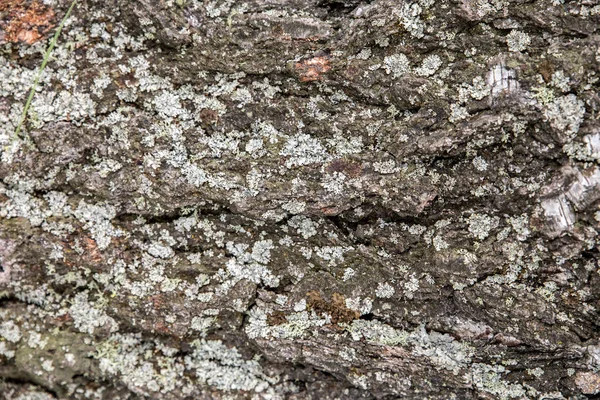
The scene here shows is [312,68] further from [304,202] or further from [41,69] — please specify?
[41,69]


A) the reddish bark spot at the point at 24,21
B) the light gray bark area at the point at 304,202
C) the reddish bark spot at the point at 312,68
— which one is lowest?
the light gray bark area at the point at 304,202

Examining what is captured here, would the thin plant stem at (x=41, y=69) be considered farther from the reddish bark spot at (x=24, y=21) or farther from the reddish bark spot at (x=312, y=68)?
the reddish bark spot at (x=312, y=68)

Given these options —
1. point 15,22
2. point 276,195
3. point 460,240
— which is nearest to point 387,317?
point 460,240

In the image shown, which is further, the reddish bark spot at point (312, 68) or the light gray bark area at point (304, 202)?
the reddish bark spot at point (312, 68)

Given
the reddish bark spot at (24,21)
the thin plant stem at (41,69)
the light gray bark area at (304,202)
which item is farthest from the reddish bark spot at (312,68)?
the reddish bark spot at (24,21)

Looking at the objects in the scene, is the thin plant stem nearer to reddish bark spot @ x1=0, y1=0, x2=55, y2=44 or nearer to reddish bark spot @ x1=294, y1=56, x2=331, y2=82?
reddish bark spot @ x1=0, y1=0, x2=55, y2=44

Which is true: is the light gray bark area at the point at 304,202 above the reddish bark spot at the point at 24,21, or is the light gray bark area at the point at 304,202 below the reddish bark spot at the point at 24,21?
below

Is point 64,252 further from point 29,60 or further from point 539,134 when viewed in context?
point 539,134
